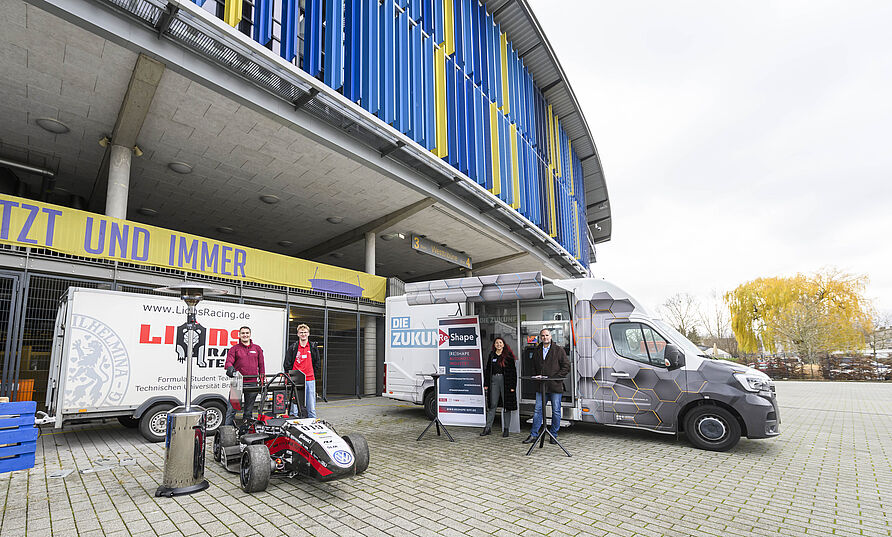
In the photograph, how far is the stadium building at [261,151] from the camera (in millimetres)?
8281

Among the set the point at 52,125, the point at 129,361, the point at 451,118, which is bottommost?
the point at 129,361

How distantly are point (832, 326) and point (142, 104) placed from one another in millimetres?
38832

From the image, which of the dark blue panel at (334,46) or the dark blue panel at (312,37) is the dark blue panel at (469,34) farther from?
the dark blue panel at (312,37)

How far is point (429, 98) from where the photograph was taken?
14.7 meters

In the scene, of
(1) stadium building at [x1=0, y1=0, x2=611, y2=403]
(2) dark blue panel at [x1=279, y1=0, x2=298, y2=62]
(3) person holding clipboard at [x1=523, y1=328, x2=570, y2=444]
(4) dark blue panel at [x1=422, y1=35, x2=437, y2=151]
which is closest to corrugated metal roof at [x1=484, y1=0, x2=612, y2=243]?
(1) stadium building at [x1=0, y1=0, x2=611, y2=403]

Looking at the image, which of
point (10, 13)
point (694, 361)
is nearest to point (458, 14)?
point (10, 13)

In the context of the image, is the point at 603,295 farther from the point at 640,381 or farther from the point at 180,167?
the point at 180,167

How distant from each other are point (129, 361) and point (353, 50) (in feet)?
30.0

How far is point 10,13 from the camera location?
719 cm

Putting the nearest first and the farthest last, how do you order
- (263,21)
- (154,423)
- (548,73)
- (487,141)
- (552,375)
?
(552,375) → (154,423) → (263,21) → (487,141) → (548,73)

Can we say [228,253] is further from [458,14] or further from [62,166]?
[458,14]

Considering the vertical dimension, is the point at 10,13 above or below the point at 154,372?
above

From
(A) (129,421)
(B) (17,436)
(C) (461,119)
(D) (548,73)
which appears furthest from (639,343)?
(D) (548,73)

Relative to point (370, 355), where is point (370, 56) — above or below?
above
